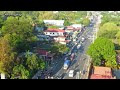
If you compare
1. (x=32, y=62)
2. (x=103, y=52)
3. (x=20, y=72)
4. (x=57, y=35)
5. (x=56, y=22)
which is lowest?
(x=20, y=72)

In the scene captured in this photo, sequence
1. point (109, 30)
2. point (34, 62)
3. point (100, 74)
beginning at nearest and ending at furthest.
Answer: point (100, 74) → point (34, 62) → point (109, 30)

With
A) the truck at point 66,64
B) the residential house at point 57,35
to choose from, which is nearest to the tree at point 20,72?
the truck at point 66,64

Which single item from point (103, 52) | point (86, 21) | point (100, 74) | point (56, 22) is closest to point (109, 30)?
point (86, 21)

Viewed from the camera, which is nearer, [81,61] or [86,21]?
[81,61]

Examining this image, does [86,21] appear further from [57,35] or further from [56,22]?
[57,35]

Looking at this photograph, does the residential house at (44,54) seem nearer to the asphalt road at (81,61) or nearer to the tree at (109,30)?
the asphalt road at (81,61)
